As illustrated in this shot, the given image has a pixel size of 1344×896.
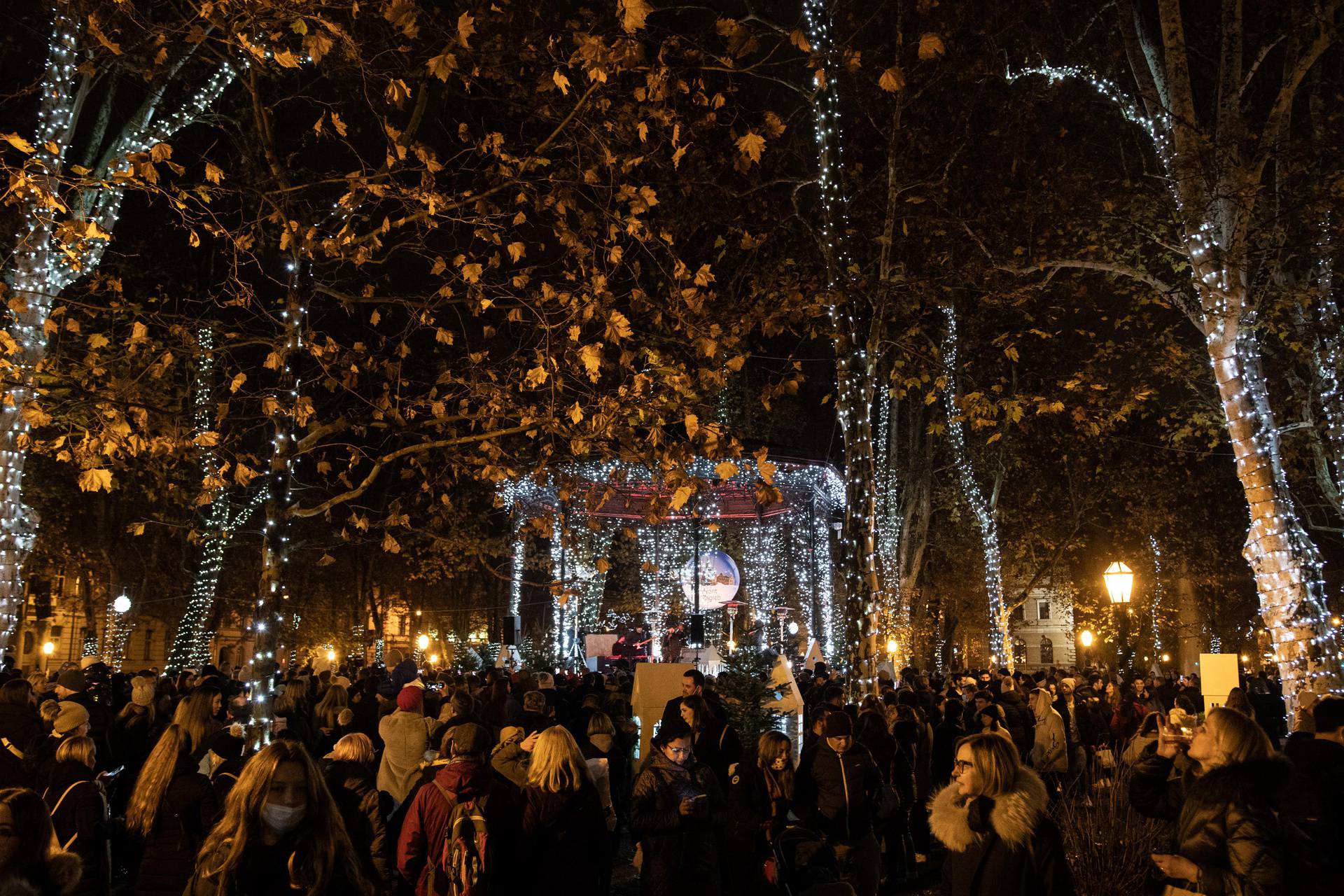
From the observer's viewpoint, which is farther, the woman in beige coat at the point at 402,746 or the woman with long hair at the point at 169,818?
the woman in beige coat at the point at 402,746

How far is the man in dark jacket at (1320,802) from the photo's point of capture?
455cm

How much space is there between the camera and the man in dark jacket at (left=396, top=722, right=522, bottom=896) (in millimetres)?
5184

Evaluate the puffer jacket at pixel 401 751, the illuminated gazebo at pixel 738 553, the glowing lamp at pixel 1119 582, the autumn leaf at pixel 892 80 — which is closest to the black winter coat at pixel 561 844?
the puffer jacket at pixel 401 751

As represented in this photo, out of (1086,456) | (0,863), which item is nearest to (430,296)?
(0,863)

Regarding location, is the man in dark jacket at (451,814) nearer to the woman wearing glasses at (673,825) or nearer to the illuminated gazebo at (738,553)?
the woman wearing glasses at (673,825)

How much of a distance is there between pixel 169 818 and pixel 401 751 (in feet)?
12.3

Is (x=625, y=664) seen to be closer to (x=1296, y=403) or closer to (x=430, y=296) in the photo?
(x=1296, y=403)

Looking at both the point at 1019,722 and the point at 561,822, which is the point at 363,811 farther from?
the point at 1019,722

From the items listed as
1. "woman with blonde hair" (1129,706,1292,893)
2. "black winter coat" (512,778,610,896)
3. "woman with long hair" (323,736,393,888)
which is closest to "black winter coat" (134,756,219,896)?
"woman with long hair" (323,736,393,888)

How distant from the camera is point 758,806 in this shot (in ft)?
22.6

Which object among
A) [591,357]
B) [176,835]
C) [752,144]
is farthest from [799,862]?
[752,144]

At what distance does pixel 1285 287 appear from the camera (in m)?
17.6

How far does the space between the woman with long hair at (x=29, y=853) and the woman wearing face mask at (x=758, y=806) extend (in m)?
4.13

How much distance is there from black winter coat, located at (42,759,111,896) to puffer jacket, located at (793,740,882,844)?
4.25 meters
